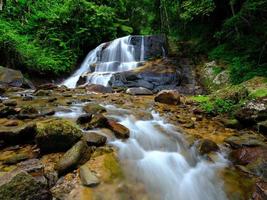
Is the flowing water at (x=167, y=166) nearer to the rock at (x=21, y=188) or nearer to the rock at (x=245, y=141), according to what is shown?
the rock at (x=245, y=141)

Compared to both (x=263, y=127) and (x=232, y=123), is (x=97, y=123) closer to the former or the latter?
(x=232, y=123)

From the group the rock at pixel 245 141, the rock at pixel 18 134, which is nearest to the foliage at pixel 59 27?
the rock at pixel 18 134

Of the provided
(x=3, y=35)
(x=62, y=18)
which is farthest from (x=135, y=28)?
(x=3, y=35)

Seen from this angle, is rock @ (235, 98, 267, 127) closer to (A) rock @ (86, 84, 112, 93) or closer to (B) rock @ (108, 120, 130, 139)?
(B) rock @ (108, 120, 130, 139)

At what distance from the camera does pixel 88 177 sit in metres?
3.54

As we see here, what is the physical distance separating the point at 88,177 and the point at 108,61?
13.6 m

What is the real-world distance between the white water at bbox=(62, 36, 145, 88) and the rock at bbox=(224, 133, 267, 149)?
9.56m

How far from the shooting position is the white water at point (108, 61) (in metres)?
14.8

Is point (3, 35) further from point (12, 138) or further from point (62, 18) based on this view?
point (12, 138)

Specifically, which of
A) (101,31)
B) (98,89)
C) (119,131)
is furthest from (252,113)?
(101,31)

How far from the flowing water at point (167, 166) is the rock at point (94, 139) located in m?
0.23

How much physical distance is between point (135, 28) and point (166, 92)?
58.0 ft

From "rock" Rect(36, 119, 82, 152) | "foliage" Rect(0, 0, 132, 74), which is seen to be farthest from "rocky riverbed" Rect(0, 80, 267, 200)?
"foliage" Rect(0, 0, 132, 74)

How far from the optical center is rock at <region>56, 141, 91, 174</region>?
3.65 m
